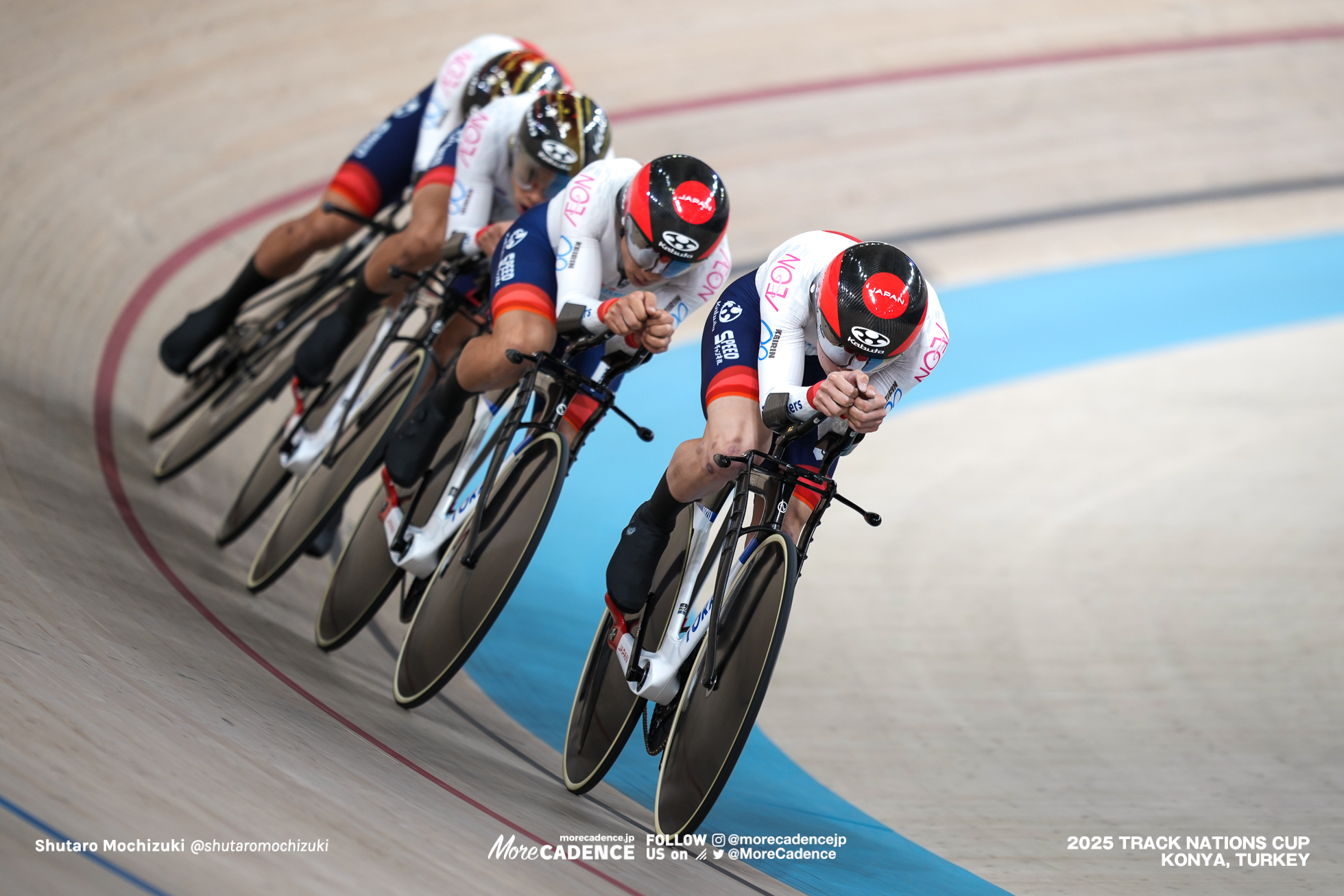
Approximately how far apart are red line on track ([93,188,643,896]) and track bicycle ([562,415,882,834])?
37cm

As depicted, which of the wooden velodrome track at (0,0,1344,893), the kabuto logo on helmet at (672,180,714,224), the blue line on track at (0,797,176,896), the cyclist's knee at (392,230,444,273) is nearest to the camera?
the blue line on track at (0,797,176,896)

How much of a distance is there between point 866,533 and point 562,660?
1636 mm

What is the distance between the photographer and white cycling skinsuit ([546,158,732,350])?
317 cm

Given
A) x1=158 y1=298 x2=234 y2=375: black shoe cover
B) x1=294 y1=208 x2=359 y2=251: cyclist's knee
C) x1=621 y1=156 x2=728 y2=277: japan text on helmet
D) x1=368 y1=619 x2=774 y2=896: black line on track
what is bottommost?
x1=368 y1=619 x2=774 y2=896: black line on track

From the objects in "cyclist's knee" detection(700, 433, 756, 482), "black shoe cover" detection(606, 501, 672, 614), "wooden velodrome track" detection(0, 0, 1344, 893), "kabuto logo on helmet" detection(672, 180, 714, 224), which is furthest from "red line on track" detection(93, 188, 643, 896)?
"kabuto logo on helmet" detection(672, 180, 714, 224)

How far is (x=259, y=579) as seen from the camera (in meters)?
3.94

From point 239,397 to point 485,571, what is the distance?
1.91 m

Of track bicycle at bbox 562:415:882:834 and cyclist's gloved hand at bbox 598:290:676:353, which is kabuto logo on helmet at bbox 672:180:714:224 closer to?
cyclist's gloved hand at bbox 598:290:676:353

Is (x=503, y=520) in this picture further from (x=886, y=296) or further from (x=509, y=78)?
(x=509, y=78)

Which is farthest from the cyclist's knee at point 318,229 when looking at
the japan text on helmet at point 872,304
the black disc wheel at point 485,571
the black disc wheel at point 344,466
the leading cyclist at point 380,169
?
the japan text on helmet at point 872,304

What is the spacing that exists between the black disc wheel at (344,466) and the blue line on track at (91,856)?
1871 millimetres

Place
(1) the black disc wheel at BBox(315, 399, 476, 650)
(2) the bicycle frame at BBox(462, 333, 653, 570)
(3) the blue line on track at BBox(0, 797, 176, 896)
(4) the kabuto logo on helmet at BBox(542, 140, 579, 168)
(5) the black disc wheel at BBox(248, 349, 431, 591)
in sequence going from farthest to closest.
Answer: (5) the black disc wheel at BBox(248, 349, 431, 591)
(4) the kabuto logo on helmet at BBox(542, 140, 579, 168)
(1) the black disc wheel at BBox(315, 399, 476, 650)
(2) the bicycle frame at BBox(462, 333, 653, 570)
(3) the blue line on track at BBox(0, 797, 176, 896)

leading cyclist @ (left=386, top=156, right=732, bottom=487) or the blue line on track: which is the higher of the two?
leading cyclist @ (left=386, top=156, right=732, bottom=487)

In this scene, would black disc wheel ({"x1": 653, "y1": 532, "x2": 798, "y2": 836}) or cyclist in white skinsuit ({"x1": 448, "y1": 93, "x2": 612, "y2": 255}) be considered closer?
black disc wheel ({"x1": 653, "y1": 532, "x2": 798, "y2": 836})
